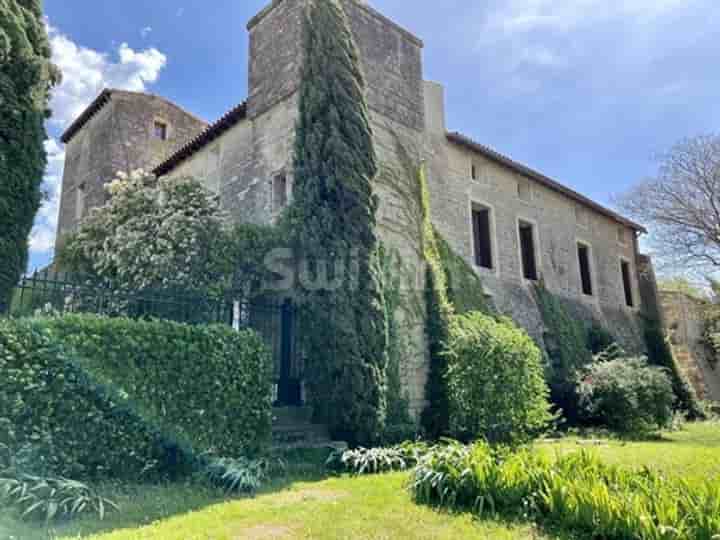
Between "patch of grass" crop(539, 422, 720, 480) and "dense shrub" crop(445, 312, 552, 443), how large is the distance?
2.14ft

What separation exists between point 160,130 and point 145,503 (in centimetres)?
1549

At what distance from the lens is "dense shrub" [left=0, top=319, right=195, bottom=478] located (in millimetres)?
4344

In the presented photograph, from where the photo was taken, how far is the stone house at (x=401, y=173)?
32.6 feet

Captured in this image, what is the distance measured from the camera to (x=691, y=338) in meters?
19.5

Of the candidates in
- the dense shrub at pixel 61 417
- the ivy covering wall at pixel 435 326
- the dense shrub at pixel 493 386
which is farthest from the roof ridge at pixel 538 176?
the dense shrub at pixel 61 417

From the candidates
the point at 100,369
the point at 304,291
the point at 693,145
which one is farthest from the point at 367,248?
the point at 693,145

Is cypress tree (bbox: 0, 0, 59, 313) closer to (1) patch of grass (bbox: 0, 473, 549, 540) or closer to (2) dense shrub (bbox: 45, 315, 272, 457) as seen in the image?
(2) dense shrub (bbox: 45, 315, 272, 457)

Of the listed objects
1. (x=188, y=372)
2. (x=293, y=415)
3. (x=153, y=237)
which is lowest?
(x=293, y=415)

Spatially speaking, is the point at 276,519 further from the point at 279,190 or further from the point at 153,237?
the point at 279,190

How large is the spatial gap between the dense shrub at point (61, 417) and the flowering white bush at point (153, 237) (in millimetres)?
3181

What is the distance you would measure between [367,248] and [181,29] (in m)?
5.10

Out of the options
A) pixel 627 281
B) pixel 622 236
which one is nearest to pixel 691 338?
pixel 627 281

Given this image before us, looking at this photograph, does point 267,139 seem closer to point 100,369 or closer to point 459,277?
point 459,277

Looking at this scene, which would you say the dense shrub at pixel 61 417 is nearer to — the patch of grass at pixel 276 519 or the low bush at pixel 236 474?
the patch of grass at pixel 276 519
